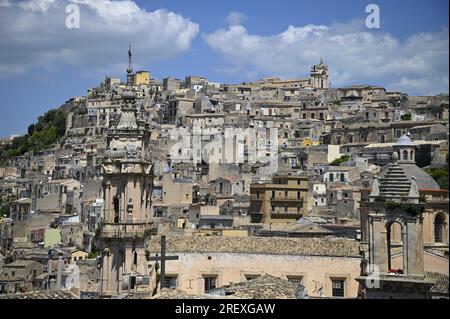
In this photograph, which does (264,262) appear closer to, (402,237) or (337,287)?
(337,287)

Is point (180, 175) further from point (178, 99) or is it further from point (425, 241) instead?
point (425, 241)

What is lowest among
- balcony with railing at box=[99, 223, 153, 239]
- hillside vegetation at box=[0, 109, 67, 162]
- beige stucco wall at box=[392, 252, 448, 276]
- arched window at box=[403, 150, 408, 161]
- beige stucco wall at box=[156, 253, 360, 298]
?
beige stucco wall at box=[156, 253, 360, 298]

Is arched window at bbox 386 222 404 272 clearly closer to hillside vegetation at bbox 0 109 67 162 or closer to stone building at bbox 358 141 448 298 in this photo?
stone building at bbox 358 141 448 298

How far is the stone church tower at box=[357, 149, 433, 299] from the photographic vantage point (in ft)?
41.7

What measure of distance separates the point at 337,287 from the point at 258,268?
1748 millimetres

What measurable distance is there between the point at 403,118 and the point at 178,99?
17.8 metres

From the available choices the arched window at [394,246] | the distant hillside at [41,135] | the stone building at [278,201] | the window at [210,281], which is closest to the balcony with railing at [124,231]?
the window at [210,281]

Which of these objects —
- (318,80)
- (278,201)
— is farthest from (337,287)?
(318,80)

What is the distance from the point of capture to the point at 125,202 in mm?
17469

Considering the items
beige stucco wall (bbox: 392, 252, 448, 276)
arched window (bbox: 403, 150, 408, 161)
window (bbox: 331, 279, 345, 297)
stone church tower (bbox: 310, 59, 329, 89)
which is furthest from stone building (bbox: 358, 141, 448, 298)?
stone church tower (bbox: 310, 59, 329, 89)

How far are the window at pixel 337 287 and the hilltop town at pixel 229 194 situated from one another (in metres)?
0.07

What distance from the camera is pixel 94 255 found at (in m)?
33.2

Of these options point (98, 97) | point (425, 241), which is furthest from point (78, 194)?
point (425, 241)

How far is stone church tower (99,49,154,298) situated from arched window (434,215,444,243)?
18.4ft
